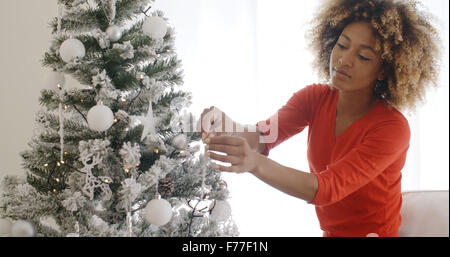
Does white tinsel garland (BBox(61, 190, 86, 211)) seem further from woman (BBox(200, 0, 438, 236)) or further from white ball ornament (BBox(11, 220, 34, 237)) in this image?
woman (BBox(200, 0, 438, 236))

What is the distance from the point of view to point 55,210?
101 cm

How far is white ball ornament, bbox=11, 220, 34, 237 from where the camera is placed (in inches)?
38.8

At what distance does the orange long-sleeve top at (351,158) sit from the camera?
1054mm

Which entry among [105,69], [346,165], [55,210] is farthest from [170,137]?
[346,165]

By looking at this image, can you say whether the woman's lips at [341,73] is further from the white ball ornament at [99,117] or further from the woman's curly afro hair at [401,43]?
the white ball ornament at [99,117]

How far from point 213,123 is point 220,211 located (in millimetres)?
255

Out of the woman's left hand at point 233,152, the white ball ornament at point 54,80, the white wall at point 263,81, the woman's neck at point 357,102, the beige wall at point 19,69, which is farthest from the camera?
the white wall at point 263,81

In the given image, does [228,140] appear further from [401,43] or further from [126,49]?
[401,43]

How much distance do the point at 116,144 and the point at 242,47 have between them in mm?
1456

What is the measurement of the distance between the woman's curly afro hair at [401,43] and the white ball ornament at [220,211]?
24.4 inches

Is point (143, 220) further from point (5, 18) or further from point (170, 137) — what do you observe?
point (5, 18)

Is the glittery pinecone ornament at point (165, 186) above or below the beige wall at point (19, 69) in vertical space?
below

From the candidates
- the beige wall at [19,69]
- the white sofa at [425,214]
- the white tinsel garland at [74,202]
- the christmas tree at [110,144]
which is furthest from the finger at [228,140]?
the beige wall at [19,69]

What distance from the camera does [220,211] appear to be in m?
1.05
